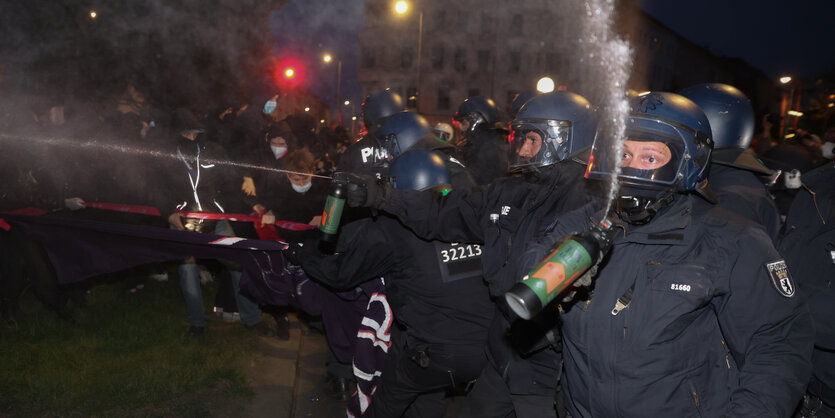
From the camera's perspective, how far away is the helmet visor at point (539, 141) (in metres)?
3.73

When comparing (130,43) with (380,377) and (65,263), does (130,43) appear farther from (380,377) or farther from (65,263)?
(380,377)

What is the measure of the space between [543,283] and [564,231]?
33.1 inches

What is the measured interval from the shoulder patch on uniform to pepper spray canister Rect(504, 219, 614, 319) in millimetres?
699

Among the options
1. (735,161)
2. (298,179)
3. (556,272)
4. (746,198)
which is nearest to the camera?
(556,272)

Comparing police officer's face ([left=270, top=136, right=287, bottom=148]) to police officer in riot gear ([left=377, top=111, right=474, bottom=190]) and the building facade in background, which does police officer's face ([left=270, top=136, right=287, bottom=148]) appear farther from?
the building facade in background

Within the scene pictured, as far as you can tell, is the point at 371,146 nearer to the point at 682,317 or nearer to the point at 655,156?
the point at 655,156

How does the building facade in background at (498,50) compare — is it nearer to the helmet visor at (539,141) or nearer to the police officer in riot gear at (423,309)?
the helmet visor at (539,141)

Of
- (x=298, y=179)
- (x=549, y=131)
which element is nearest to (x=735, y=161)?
(x=549, y=131)

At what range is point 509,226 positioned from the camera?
124 inches

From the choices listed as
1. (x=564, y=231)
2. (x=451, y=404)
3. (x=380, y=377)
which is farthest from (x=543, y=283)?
(x=451, y=404)

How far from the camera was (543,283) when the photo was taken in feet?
5.50

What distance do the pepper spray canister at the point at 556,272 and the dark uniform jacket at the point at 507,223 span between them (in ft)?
2.90

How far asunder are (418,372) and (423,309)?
383mm

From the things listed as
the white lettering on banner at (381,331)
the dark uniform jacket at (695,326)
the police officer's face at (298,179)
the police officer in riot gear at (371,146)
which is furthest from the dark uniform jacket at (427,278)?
the police officer's face at (298,179)
